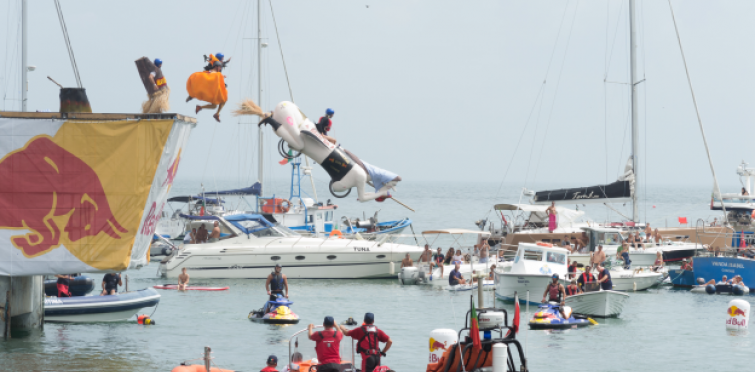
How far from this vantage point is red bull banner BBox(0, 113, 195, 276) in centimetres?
1614

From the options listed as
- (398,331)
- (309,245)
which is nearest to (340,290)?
(309,245)

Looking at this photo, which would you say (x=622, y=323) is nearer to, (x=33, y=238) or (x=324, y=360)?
(x=324, y=360)

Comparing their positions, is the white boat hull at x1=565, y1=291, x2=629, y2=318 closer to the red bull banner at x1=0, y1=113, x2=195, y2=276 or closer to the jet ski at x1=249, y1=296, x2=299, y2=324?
the jet ski at x1=249, y1=296, x2=299, y2=324

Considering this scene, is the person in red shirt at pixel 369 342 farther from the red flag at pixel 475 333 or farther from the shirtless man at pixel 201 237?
the shirtless man at pixel 201 237

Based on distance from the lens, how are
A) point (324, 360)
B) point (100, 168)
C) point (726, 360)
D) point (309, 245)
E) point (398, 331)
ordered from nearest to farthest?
point (324, 360), point (100, 168), point (726, 360), point (398, 331), point (309, 245)

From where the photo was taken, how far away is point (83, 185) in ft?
53.4

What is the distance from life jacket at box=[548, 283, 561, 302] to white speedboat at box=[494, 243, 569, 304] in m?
3.33

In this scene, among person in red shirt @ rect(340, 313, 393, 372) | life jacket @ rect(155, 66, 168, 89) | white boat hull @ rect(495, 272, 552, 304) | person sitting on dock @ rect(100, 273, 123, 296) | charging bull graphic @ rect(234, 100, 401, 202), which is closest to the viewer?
charging bull graphic @ rect(234, 100, 401, 202)

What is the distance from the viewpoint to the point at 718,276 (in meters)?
33.2

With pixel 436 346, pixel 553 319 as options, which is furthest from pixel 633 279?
pixel 436 346

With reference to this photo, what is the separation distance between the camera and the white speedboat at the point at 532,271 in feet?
93.1

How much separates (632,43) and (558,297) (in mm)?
22698

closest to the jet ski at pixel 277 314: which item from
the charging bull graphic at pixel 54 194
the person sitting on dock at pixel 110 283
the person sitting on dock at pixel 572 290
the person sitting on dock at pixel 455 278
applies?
the person sitting on dock at pixel 110 283

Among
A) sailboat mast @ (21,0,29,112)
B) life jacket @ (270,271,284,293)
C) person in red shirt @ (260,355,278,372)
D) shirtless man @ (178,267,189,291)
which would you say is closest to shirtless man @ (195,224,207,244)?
shirtless man @ (178,267,189,291)
